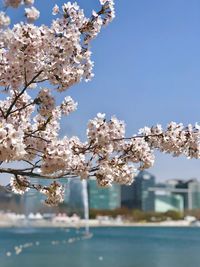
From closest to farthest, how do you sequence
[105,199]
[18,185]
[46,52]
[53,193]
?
[46,52], [53,193], [18,185], [105,199]

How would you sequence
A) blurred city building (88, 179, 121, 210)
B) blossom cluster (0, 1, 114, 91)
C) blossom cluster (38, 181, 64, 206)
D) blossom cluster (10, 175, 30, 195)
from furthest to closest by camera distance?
blurred city building (88, 179, 121, 210), blossom cluster (10, 175, 30, 195), blossom cluster (38, 181, 64, 206), blossom cluster (0, 1, 114, 91)

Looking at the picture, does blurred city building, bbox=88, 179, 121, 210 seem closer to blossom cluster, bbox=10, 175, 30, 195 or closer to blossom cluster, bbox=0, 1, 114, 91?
blossom cluster, bbox=10, 175, 30, 195

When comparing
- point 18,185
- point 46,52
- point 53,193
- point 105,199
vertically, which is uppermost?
point 105,199

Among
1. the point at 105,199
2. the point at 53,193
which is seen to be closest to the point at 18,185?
the point at 53,193

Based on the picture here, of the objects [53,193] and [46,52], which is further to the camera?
[53,193]

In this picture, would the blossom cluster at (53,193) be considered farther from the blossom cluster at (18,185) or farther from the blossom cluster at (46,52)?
the blossom cluster at (46,52)

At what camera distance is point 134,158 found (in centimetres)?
643

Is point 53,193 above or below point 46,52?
below

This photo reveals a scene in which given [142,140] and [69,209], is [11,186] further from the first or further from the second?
[69,209]

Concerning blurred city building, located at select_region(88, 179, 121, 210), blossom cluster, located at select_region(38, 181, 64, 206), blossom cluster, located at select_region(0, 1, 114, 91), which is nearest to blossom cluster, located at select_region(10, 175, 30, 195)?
blossom cluster, located at select_region(38, 181, 64, 206)

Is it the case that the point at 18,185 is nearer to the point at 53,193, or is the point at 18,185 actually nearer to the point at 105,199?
the point at 53,193

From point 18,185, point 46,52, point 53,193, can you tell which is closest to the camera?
point 46,52

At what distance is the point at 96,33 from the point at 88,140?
1.11m

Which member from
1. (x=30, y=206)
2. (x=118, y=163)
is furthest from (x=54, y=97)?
(x=30, y=206)
